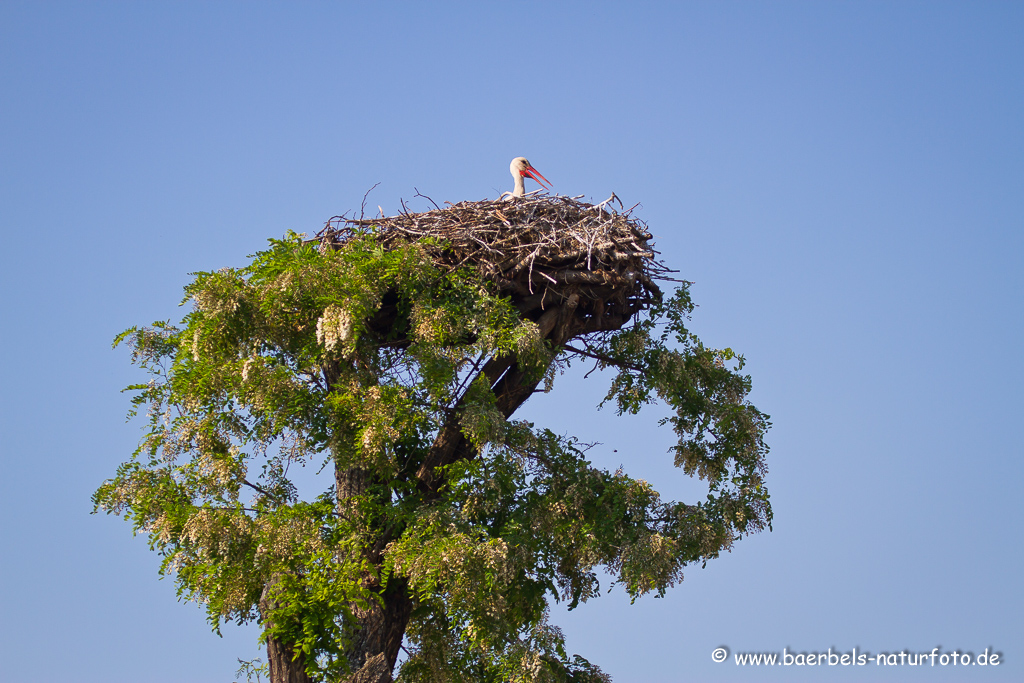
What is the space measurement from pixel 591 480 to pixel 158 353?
4.58 meters

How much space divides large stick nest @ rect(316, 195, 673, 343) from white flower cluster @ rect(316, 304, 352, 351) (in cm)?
129

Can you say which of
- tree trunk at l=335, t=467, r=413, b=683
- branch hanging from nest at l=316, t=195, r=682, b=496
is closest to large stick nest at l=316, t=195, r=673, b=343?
branch hanging from nest at l=316, t=195, r=682, b=496

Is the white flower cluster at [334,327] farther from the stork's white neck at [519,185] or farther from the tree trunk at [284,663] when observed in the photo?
the stork's white neck at [519,185]

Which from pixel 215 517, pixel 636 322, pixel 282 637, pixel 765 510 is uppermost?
pixel 636 322

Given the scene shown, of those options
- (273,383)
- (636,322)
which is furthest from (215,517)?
(636,322)

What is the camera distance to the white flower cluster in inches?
395

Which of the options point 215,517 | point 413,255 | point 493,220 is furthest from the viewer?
point 493,220

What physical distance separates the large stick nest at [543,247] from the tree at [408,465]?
0.04 m

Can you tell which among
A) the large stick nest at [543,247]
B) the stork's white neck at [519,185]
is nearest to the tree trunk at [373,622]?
the large stick nest at [543,247]

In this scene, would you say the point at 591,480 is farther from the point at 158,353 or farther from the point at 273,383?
the point at 158,353

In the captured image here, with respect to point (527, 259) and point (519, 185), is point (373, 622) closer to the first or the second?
point (527, 259)

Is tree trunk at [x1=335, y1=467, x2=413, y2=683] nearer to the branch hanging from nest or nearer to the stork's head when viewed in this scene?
the branch hanging from nest

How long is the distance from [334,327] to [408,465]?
2.05m

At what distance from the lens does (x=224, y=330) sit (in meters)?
10.3
